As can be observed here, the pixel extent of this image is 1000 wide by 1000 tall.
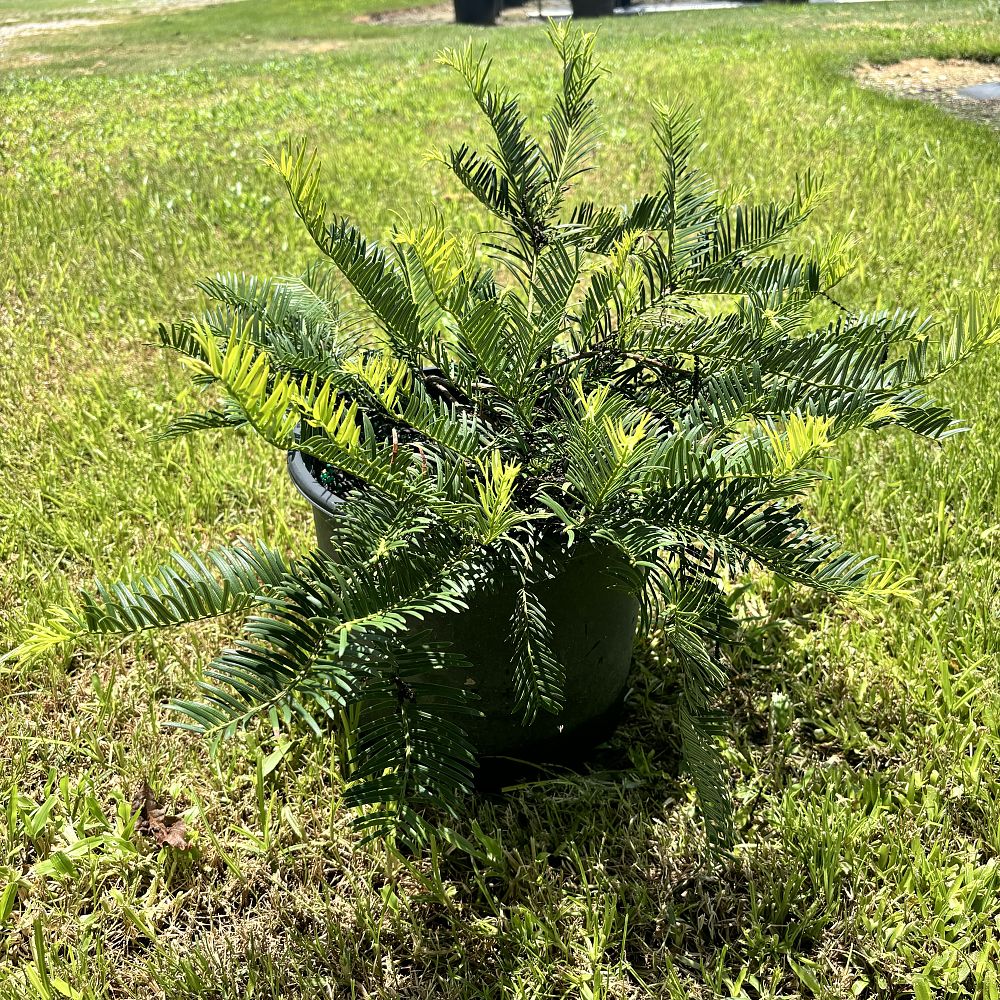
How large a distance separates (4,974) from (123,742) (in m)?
0.53

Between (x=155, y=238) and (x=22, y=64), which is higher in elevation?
(x=22, y=64)

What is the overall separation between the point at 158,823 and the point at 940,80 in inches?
Result: 382

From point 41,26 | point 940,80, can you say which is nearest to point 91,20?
point 41,26

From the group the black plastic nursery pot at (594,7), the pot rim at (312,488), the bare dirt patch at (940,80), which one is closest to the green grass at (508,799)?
the pot rim at (312,488)

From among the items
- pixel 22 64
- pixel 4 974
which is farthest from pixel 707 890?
pixel 22 64

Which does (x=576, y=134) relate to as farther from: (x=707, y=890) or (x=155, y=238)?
(x=155, y=238)

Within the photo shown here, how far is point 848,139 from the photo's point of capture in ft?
20.2

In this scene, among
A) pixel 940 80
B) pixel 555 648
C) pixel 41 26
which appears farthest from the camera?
pixel 41 26

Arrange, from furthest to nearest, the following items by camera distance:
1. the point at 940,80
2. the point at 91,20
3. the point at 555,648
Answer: the point at 91,20 → the point at 940,80 → the point at 555,648

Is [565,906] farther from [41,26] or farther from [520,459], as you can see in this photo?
[41,26]

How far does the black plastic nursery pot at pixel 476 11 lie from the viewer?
23.4 metres

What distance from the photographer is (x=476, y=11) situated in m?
23.5

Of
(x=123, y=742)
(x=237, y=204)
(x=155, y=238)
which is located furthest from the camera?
(x=237, y=204)

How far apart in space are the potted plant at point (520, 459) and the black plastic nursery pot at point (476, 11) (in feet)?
81.1
